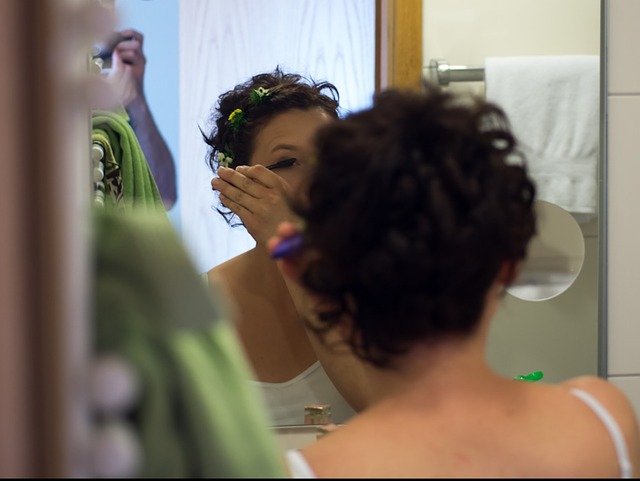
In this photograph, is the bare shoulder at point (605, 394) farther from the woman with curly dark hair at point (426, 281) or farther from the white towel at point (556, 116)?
the white towel at point (556, 116)

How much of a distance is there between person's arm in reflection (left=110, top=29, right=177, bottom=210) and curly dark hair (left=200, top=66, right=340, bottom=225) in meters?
0.06

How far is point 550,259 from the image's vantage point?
1.09 metres

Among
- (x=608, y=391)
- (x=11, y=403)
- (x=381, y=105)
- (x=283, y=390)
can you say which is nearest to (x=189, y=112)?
(x=283, y=390)

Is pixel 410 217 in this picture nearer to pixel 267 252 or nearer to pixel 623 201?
pixel 267 252

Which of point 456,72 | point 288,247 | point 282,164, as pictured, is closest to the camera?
point 288,247

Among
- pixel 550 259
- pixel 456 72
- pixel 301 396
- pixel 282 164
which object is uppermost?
pixel 456 72

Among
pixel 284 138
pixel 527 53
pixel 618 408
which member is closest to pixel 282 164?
pixel 284 138

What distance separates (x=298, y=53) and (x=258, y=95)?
0.26 feet

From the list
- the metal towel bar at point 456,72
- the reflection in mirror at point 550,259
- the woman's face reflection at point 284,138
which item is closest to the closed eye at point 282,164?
the woman's face reflection at point 284,138

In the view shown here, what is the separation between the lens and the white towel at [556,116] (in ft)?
3.57

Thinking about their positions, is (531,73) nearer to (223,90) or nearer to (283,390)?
(223,90)

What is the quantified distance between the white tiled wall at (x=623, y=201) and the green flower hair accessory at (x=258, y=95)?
1.68 ft

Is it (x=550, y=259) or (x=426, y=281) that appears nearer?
(x=426, y=281)

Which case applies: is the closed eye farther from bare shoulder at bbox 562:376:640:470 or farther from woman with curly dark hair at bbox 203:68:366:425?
bare shoulder at bbox 562:376:640:470
